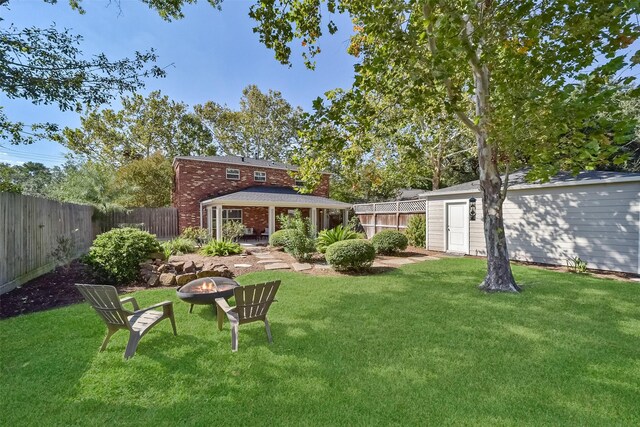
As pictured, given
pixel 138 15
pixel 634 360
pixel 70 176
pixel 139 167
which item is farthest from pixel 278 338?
pixel 139 167

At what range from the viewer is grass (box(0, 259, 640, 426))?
2.61 metres

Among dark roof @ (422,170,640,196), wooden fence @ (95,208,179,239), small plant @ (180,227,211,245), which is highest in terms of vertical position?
dark roof @ (422,170,640,196)

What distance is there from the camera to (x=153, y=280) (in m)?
7.21

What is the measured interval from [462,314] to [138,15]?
9289 mm

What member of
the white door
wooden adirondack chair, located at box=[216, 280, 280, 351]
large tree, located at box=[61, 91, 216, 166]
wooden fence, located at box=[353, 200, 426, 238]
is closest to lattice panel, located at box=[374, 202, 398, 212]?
wooden fence, located at box=[353, 200, 426, 238]

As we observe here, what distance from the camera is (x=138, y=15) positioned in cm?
704

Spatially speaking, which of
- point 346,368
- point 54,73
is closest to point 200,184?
point 54,73

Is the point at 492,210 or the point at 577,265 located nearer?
the point at 492,210

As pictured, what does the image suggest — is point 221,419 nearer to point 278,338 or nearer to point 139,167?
point 278,338

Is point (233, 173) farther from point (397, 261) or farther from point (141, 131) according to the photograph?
point (397, 261)

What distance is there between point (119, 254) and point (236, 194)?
10.6 meters

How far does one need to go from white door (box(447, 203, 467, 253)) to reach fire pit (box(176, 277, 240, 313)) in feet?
32.1

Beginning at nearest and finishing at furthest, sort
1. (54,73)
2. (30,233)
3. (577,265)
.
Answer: (54,73) < (30,233) < (577,265)

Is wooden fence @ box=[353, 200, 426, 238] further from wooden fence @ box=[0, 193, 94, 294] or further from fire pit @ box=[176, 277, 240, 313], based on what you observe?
wooden fence @ box=[0, 193, 94, 294]
